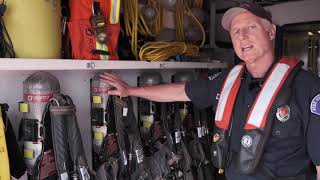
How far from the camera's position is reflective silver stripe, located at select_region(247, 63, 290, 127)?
186cm

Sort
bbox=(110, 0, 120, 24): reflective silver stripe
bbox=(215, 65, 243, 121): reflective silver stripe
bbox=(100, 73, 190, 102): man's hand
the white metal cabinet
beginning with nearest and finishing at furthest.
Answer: the white metal cabinet, bbox=(110, 0, 120, 24): reflective silver stripe, bbox=(215, 65, 243, 121): reflective silver stripe, bbox=(100, 73, 190, 102): man's hand

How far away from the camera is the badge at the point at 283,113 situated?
184 centimetres

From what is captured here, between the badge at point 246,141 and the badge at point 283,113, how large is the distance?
0.20 metres

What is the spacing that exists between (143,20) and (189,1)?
87 centimetres

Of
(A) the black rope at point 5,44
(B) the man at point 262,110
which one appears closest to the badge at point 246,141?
(B) the man at point 262,110

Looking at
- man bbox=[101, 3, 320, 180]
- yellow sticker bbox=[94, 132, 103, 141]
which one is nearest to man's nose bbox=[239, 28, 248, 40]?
man bbox=[101, 3, 320, 180]

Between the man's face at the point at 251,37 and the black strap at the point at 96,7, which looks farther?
the man's face at the point at 251,37

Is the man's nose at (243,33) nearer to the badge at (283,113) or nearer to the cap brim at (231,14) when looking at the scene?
the cap brim at (231,14)

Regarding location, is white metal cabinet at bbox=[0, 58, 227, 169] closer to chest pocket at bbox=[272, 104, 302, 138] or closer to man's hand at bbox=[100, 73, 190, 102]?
man's hand at bbox=[100, 73, 190, 102]

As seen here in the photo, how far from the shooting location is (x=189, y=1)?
10.8ft

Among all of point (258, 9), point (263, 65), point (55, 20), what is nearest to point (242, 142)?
point (263, 65)

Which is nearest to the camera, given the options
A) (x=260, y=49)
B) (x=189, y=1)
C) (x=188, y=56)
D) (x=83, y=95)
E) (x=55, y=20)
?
(x=55, y=20)

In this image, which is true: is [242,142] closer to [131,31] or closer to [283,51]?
[131,31]

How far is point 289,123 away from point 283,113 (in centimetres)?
6
